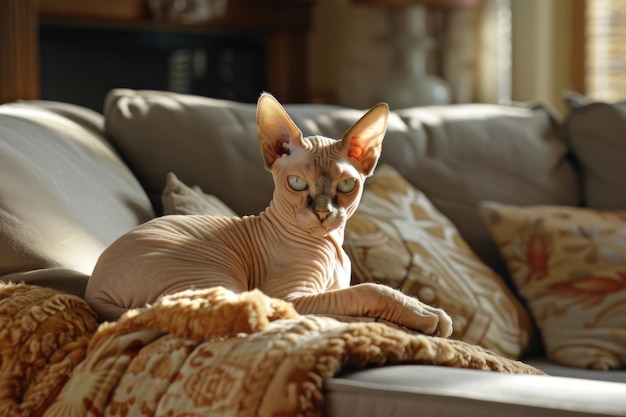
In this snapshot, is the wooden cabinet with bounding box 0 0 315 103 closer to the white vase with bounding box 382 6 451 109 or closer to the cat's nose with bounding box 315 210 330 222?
the white vase with bounding box 382 6 451 109

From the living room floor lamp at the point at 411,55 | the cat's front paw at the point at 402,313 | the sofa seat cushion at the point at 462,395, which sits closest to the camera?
the sofa seat cushion at the point at 462,395

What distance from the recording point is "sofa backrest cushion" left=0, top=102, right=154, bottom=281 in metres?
1.15

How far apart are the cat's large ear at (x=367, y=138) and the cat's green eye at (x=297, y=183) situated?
0.07 metres

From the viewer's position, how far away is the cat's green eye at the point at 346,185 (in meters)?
1.08

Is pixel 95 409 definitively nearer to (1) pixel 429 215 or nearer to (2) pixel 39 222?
(2) pixel 39 222

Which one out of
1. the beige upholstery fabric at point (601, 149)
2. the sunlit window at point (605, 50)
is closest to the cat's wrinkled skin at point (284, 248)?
the beige upholstery fabric at point (601, 149)

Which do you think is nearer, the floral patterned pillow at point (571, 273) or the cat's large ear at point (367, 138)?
the cat's large ear at point (367, 138)

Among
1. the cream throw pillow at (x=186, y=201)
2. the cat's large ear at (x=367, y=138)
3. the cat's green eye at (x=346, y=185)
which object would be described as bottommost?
the cream throw pillow at (x=186, y=201)

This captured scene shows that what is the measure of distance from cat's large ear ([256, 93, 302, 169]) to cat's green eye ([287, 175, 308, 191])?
52 millimetres

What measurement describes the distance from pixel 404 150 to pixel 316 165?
3.03 feet

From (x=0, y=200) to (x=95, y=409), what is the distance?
15.4 inches

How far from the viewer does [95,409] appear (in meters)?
0.88

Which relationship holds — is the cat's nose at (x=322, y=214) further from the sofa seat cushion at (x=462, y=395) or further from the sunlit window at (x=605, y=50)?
the sunlit window at (x=605, y=50)

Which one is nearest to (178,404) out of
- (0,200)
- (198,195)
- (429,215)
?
(0,200)
